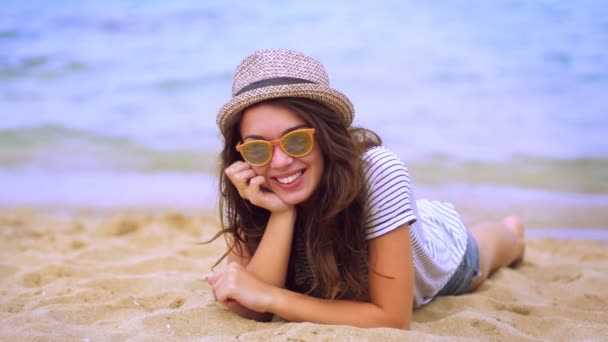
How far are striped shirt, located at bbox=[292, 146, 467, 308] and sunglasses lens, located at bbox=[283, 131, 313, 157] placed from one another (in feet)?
1.03

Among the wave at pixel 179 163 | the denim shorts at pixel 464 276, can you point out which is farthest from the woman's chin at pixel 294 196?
the wave at pixel 179 163

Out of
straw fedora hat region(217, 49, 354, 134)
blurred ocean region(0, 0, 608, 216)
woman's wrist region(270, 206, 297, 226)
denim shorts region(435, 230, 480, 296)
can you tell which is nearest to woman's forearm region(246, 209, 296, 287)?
woman's wrist region(270, 206, 297, 226)

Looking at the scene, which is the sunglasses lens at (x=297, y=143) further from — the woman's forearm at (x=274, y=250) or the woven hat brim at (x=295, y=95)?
the woman's forearm at (x=274, y=250)

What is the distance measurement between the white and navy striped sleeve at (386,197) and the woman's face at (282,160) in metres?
0.21

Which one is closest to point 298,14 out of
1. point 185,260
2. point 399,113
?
point 399,113

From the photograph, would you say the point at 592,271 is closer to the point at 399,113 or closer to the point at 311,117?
the point at 311,117

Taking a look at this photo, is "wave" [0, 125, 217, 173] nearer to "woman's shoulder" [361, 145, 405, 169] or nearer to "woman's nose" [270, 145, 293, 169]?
"woman's shoulder" [361, 145, 405, 169]

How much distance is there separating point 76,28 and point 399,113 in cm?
855

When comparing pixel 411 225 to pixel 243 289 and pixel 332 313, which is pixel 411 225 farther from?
pixel 243 289

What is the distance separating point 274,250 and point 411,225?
584 millimetres

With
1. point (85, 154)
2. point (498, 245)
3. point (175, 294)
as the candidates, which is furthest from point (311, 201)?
point (85, 154)

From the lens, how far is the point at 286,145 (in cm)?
243

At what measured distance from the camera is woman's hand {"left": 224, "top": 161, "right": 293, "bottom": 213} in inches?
101

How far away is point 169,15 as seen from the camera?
49.4ft
